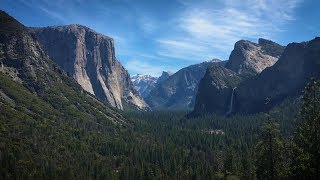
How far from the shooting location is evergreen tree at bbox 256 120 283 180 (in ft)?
255

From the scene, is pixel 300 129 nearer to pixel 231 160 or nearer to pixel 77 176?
pixel 231 160

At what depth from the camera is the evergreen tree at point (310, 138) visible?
254 feet

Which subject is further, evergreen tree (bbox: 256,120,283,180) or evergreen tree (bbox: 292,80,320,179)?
evergreen tree (bbox: 256,120,283,180)

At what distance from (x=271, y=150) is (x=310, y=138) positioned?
783cm

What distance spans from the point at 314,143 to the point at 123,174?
127883 mm

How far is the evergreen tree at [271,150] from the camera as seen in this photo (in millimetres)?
77750

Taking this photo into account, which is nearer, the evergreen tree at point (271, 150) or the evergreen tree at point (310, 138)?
the evergreen tree at point (310, 138)

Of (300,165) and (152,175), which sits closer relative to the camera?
(300,165)

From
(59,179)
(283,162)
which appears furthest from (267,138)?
(59,179)

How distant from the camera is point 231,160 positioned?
452 ft

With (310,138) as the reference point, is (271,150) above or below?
below

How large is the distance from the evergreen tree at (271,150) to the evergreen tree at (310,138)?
11.4 ft

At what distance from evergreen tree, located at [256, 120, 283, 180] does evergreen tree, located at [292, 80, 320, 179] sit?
3463mm

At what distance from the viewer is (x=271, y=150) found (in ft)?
258
